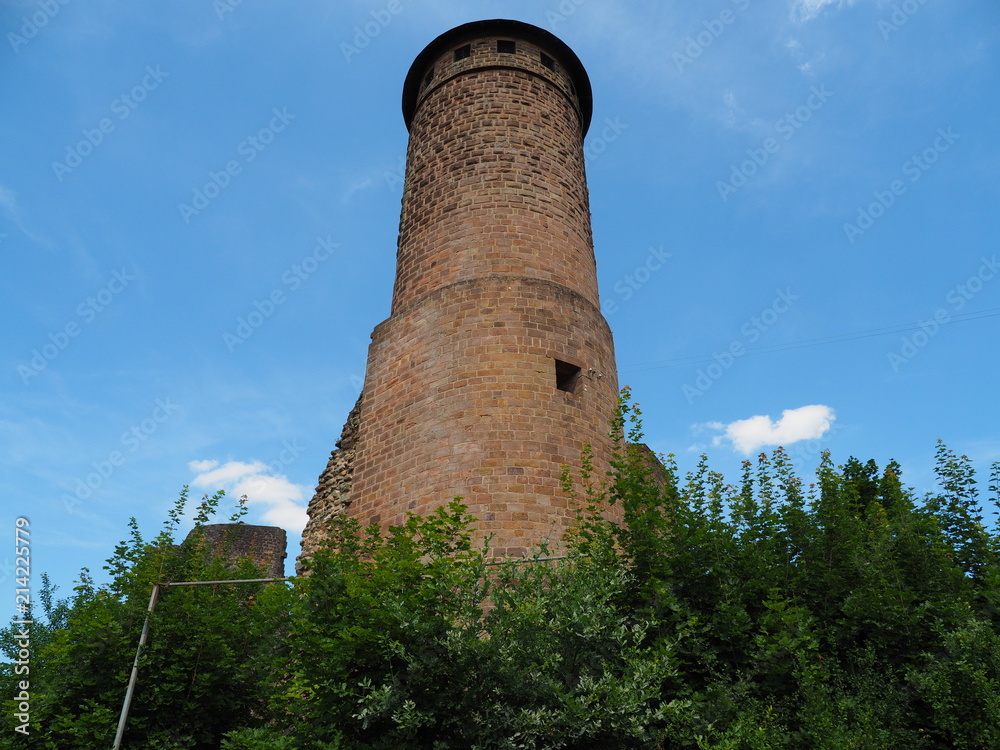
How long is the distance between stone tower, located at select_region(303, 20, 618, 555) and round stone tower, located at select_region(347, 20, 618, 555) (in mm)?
26

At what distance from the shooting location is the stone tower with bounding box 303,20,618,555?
33.5 feet

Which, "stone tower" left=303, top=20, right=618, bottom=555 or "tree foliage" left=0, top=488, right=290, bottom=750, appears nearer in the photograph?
"tree foliage" left=0, top=488, right=290, bottom=750

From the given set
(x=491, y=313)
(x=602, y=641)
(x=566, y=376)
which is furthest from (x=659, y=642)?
(x=491, y=313)

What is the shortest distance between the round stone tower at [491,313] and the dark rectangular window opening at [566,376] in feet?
0.07

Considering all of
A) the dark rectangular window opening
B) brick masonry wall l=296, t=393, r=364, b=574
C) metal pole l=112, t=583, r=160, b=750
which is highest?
the dark rectangular window opening

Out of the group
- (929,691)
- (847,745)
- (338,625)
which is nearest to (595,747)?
(847,745)

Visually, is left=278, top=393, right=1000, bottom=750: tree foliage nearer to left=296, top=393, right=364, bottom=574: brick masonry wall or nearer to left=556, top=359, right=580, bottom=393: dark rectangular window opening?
left=556, top=359, right=580, bottom=393: dark rectangular window opening

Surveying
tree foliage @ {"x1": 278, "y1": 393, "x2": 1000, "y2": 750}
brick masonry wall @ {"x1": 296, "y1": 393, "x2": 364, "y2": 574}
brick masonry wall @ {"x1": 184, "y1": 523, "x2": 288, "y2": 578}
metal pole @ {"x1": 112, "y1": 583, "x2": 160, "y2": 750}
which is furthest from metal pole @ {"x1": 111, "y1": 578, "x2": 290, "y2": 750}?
brick masonry wall @ {"x1": 184, "y1": 523, "x2": 288, "y2": 578}

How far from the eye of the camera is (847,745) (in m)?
5.99

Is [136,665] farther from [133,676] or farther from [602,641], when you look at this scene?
[602,641]

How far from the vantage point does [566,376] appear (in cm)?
1154

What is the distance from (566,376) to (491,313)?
1.63 meters

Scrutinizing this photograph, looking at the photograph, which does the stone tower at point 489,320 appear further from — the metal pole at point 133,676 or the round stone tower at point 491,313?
the metal pole at point 133,676

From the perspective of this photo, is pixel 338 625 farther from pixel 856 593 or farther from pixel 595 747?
pixel 856 593
